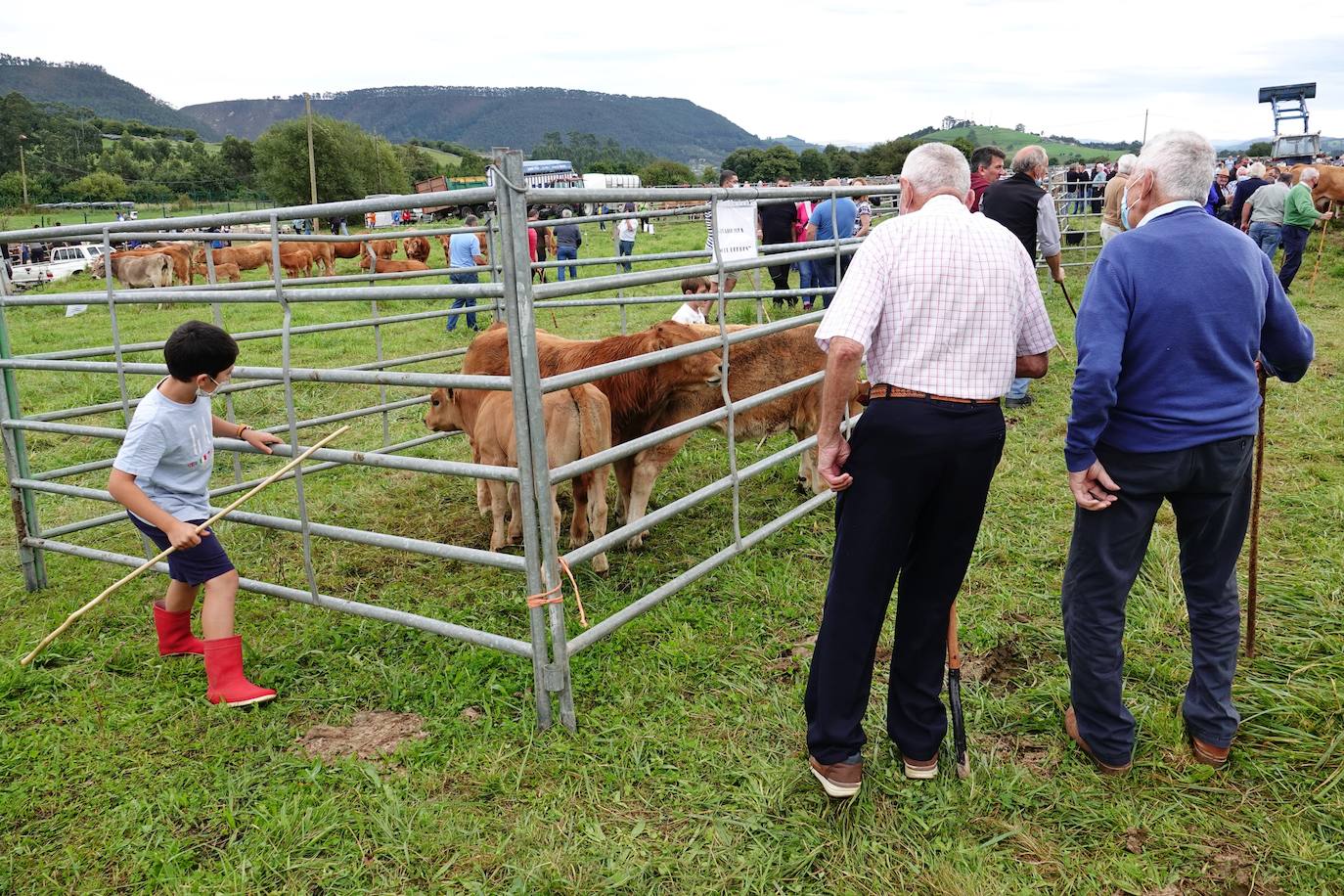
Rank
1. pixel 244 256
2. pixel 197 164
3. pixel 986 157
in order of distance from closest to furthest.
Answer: pixel 986 157 → pixel 244 256 → pixel 197 164

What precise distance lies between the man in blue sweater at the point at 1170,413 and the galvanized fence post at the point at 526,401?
1795mm

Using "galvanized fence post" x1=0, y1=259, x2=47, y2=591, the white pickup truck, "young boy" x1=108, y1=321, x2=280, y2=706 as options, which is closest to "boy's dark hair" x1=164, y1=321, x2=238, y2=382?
"young boy" x1=108, y1=321, x2=280, y2=706

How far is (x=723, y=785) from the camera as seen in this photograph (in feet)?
9.72

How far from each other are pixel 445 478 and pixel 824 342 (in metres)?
4.71

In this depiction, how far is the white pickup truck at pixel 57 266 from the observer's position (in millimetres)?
22892

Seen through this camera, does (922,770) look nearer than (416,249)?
Yes

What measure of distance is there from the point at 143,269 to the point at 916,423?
23701 millimetres

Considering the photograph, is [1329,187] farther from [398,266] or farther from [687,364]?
[398,266]

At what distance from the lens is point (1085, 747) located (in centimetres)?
306

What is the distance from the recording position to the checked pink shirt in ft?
8.32

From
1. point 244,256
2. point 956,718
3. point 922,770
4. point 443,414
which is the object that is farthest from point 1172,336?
point 244,256

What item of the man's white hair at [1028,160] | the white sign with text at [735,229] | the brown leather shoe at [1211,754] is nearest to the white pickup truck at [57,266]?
the man's white hair at [1028,160]

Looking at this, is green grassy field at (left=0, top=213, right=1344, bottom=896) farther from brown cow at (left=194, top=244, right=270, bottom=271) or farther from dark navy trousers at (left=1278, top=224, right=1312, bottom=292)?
brown cow at (left=194, top=244, right=270, bottom=271)

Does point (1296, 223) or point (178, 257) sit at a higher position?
point (178, 257)
